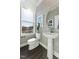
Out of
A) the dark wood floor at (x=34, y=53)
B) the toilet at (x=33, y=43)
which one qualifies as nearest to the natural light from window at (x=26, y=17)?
the toilet at (x=33, y=43)

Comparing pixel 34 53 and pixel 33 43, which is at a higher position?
pixel 33 43

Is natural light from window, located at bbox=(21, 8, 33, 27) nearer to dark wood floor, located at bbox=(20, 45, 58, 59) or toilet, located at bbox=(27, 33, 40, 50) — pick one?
toilet, located at bbox=(27, 33, 40, 50)

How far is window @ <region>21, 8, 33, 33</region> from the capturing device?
282 cm

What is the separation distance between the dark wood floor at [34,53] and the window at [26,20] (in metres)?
0.60

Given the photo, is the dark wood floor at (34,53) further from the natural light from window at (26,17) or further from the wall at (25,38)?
the natural light from window at (26,17)

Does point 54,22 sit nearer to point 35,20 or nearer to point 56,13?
point 56,13

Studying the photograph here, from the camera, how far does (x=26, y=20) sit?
2.84m

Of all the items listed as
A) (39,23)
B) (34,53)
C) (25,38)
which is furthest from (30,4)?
(34,53)

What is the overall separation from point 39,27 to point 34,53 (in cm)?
102

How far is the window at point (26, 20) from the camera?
2.82 metres

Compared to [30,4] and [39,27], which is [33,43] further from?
[30,4]
